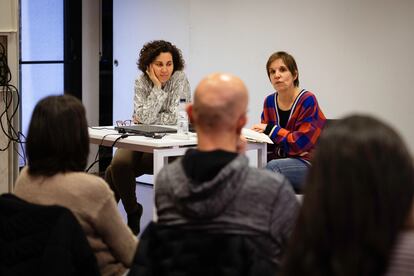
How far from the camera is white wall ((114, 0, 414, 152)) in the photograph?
4.72 meters

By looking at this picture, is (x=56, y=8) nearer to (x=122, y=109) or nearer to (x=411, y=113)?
(x=122, y=109)

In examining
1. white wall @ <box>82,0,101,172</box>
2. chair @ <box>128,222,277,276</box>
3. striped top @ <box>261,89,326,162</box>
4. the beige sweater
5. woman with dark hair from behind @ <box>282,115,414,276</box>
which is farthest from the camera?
white wall @ <box>82,0,101,172</box>

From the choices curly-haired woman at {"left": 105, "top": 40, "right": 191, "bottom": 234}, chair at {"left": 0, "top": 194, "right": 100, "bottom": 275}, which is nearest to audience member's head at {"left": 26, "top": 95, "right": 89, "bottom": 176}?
chair at {"left": 0, "top": 194, "right": 100, "bottom": 275}

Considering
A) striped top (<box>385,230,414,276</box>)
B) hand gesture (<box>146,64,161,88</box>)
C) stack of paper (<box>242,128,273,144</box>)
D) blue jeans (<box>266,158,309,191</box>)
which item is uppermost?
hand gesture (<box>146,64,161,88</box>)

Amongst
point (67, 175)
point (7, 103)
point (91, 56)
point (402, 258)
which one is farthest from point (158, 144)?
point (91, 56)

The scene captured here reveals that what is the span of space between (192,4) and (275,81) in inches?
72.2

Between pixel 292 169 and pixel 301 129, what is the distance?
270 millimetres

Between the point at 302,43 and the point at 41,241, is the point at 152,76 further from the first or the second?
the point at 41,241

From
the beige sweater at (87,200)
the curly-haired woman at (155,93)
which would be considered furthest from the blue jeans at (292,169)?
the beige sweater at (87,200)

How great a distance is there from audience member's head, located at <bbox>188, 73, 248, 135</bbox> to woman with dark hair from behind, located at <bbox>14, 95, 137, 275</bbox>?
383mm

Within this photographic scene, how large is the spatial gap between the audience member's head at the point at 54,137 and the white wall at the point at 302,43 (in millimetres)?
3053

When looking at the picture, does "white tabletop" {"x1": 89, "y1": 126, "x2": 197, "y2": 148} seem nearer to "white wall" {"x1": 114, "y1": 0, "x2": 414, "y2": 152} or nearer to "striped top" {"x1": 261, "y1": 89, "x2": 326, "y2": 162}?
"striped top" {"x1": 261, "y1": 89, "x2": 326, "y2": 162}

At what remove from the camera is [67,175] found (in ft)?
6.80

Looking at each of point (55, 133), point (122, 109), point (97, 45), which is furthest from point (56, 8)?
point (55, 133)
